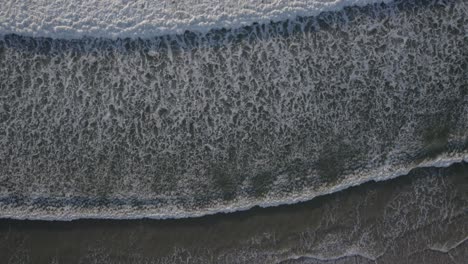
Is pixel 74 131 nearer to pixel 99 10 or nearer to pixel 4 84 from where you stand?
pixel 4 84

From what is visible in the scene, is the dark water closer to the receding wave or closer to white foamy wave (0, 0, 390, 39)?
the receding wave

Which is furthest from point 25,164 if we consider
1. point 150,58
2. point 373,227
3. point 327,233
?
point 373,227

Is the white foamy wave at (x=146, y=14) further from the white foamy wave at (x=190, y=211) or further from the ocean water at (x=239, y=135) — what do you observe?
the white foamy wave at (x=190, y=211)

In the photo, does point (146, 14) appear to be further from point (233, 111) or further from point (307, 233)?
point (307, 233)

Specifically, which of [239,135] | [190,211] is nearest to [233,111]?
[239,135]

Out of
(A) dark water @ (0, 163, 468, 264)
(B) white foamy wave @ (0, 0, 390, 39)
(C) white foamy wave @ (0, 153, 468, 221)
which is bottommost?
(A) dark water @ (0, 163, 468, 264)

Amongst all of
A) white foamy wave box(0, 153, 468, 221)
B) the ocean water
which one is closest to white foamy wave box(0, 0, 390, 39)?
the ocean water
